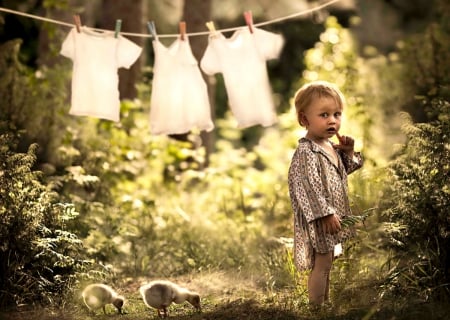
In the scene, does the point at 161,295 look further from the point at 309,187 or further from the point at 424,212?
the point at 424,212

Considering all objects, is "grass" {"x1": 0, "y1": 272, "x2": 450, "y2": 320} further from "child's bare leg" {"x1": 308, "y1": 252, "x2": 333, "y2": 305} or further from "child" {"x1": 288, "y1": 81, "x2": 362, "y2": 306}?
"child" {"x1": 288, "y1": 81, "x2": 362, "y2": 306}

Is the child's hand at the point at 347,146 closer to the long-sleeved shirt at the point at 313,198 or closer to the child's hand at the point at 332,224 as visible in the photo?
the long-sleeved shirt at the point at 313,198

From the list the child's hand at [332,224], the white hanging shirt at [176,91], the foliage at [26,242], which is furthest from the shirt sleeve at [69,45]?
the child's hand at [332,224]

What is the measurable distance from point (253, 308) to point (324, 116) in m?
1.24

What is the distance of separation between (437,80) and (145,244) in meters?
3.27

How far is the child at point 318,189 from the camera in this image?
17.0 feet

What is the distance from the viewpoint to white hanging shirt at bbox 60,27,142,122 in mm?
6430

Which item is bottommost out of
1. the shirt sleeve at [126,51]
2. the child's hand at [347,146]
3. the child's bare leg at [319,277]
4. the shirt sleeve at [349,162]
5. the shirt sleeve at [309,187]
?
the child's bare leg at [319,277]

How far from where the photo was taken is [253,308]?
5.44 metres

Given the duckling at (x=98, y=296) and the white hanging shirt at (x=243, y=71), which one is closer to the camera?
the duckling at (x=98, y=296)

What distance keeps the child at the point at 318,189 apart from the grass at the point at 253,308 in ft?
0.66

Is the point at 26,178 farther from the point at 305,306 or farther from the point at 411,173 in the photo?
the point at 411,173

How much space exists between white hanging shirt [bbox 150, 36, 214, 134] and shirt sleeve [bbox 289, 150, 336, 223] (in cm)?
144

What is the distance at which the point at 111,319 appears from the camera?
215 inches
